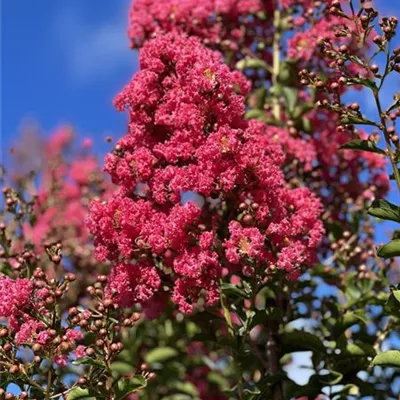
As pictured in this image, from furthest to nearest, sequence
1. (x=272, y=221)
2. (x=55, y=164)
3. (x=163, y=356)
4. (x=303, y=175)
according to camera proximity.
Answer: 1. (x=55, y=164)
2. (x=163, y=356)
3. (x=303, y=175)
4. (x=272, y=221)

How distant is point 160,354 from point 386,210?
241 centimetres

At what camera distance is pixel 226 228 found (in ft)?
10.3

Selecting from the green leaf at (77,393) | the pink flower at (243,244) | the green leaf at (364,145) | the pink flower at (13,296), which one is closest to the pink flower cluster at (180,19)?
the green leaf at (364,145)

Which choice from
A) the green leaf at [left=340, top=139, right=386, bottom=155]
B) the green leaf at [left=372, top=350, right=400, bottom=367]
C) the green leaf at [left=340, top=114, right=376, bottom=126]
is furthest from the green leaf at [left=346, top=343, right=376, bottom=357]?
the green leaf at [left=340, top=114, right=376, bottom=126]

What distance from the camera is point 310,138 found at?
423 centimetres

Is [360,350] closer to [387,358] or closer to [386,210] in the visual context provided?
[387,358]

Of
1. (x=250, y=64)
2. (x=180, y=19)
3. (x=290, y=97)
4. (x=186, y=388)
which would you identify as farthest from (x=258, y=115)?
(x=186, y=388)

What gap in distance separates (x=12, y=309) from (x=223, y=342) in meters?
0.95

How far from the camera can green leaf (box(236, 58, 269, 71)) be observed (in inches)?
173

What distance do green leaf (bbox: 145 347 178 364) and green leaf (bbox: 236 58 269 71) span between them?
1.96 m

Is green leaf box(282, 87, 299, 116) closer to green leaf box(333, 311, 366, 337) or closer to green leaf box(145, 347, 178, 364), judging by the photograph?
green leaf box(333, 311, 366, 337)

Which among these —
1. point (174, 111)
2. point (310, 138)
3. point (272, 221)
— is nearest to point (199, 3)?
point (310, 138)

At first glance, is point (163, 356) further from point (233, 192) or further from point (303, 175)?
point (233, 192)

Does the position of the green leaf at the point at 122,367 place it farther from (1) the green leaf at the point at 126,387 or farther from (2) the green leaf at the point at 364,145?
(2) the green leaf at the point at 364,145
